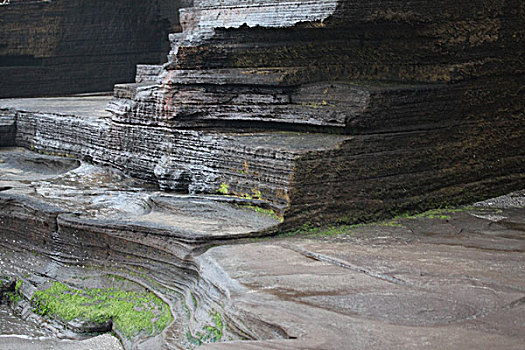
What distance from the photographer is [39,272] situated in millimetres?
4875

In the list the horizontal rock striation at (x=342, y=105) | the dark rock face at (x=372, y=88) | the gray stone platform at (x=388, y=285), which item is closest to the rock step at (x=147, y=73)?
the horizontal rock striation at (x=342, y=105)

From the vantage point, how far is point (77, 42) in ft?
34.3

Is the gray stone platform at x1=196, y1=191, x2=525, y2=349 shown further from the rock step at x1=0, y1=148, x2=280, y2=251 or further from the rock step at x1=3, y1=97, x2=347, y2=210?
the rock step at x1=3, y1=97, x2=347, y2=210

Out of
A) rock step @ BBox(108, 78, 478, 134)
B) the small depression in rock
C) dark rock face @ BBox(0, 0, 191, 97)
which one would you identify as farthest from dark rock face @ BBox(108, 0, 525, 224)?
dark rock face @ BBox(0, 0, 191, 97)

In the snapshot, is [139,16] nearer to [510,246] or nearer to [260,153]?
[260,153]

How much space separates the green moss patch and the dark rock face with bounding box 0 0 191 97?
6.10 meters

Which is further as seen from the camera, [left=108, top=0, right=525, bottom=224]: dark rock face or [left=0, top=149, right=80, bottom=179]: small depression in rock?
[left=0, top=149, right=80, bottom=179]: small depression in rock

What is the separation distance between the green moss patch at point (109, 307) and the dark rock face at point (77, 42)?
240 inches

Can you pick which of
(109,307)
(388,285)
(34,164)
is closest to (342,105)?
(388,285)

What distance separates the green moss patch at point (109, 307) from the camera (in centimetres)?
396

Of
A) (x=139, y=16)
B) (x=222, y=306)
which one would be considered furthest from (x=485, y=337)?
(x=139, y=16)

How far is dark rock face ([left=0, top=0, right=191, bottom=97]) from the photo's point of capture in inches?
395

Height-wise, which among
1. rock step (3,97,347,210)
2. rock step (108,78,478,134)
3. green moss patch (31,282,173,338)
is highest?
rock step (108,78,478,134)

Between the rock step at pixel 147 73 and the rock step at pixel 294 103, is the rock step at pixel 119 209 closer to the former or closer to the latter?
the rock step at pixel 294 103
